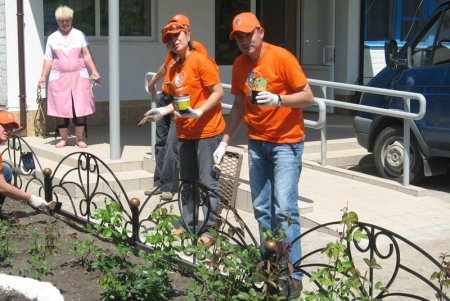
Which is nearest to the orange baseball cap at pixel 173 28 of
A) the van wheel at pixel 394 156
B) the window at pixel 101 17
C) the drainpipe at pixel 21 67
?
the van wheel at pixel 394 156

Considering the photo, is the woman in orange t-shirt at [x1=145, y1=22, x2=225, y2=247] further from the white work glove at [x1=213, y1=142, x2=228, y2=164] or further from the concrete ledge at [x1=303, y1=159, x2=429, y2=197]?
the concrete ledge at [x1=303, y1=159, x2=429, y2=197]

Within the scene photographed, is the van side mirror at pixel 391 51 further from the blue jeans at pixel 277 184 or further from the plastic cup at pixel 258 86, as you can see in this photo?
the plastic cup at pixel 258 86

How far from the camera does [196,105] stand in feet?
19.6

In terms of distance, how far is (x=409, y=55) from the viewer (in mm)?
8562

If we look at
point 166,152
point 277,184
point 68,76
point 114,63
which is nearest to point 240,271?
point 277,184

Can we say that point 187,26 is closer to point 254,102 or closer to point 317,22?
point 254,102

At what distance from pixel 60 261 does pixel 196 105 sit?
1576mm

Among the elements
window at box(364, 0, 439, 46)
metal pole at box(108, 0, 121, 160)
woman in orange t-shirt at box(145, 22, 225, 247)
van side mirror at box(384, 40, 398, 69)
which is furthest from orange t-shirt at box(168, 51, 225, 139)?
window at box(364, 0, 439, 46)

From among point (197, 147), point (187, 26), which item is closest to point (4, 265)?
point (197, 147)

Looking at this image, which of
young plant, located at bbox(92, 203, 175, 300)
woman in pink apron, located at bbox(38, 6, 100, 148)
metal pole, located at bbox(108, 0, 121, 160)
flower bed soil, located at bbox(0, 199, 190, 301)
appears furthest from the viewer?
woman in pink apron, located at bbox(38, 6, 100, 148)

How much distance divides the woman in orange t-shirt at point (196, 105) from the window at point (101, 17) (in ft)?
19.1

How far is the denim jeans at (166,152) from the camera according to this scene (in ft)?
23.1

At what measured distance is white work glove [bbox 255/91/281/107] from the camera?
15.6ft

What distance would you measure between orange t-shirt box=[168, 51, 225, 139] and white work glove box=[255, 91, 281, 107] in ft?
3.76
